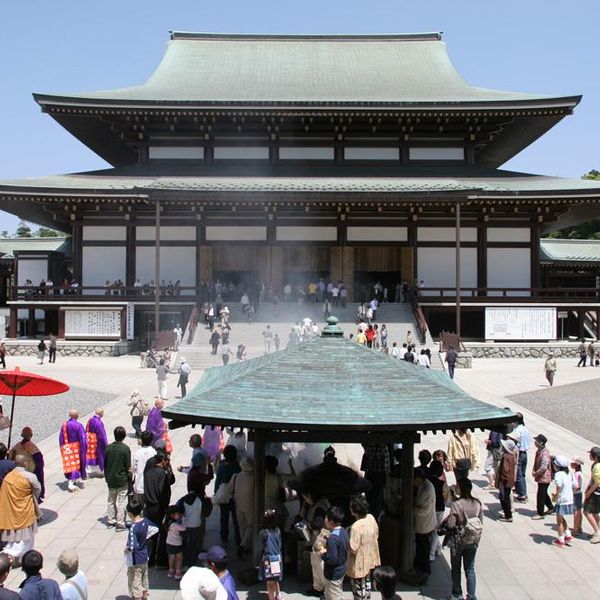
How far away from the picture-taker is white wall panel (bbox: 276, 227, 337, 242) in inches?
1278

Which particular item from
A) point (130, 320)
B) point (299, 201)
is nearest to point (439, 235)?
point (299, 201)

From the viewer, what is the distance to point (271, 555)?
22.5 feet

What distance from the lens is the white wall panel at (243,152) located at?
33781 millimetres

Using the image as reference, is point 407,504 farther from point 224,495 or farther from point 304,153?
point 304,153

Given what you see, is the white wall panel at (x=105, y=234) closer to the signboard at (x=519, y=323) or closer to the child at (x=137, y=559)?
the signboard at (x=519, y=323)

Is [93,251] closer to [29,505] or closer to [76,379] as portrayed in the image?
[76,379]

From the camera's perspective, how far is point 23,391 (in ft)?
32.4

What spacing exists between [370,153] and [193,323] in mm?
13442

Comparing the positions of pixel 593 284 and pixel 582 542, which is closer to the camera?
pixel 582 542

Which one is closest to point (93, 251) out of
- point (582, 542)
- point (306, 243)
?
point (306, 243)

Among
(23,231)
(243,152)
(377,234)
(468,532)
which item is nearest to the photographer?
(468,532)

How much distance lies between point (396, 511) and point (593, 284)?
119 ft

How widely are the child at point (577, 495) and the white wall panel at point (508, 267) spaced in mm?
23388

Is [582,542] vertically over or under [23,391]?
under
